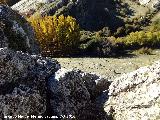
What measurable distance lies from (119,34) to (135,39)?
10.5 m

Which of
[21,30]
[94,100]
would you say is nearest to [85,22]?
[21,30]

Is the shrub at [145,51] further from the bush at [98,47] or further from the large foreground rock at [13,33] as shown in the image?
the large foreground rock at [13,33]

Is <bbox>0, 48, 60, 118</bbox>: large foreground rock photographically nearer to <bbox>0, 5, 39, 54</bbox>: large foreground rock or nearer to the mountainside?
<bbox>0, 5, 39, 54</bbox>: large foreground rock

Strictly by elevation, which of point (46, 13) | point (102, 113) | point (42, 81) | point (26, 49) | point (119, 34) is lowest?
point (102, 113)

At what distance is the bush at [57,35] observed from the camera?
83.0 m

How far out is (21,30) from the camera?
2722cm

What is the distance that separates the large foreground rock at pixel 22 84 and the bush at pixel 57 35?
202 ft

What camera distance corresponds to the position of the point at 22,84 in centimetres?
1862

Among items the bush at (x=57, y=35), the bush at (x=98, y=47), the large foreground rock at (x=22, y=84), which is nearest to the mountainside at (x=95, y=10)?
the bush at (x=98, y=47)

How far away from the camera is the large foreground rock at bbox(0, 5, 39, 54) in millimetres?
24812

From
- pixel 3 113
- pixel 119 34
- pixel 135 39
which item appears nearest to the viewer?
pixel 3 113

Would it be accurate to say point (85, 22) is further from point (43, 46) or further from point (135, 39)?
point (43, 46)

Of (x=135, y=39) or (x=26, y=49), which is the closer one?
(x=26, y=49)

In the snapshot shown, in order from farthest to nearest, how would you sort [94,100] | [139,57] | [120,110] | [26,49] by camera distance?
1. [139,57]
2. [26,49]
3. [94,100]
4. [120,110]
